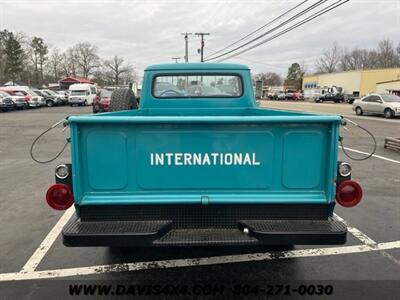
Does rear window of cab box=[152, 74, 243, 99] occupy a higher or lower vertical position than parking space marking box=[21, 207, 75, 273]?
higher

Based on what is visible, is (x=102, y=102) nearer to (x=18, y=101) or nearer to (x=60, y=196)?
(x=18, y=101)

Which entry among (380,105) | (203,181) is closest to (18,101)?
(380,105)

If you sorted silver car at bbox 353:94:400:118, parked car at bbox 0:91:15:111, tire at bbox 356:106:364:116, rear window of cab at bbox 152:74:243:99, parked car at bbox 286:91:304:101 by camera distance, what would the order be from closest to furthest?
rear window of cab at bbox 152:74:243:99 < silver car at bbox 353:94:400:118 < tire at bbox 356:106:364:116 < parked car at bbox 0:91:15:111 < parked car at bbox 286:91:304:101

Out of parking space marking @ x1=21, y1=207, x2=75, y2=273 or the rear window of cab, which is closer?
parking space marking @ x1=21, y1=207, x2=75, y2=273

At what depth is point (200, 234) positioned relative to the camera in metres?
3.08

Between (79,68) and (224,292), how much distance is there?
114 metres

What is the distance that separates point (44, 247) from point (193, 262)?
183 cm

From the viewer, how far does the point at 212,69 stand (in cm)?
532

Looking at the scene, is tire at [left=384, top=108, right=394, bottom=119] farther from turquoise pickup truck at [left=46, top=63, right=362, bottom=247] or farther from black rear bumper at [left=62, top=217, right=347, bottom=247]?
black rear bumper at [left=62, top=217, right=347, bottom=247]

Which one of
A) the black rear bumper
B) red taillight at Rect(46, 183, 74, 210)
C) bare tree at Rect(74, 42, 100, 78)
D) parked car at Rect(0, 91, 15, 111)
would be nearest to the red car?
parked car at Rect(0, 91, 15, 111)

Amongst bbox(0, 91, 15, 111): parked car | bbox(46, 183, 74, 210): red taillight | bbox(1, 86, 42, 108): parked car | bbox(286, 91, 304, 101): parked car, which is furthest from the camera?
bbox(286, 91, 304, 101): parked car

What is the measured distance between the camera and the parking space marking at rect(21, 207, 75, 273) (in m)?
3.82

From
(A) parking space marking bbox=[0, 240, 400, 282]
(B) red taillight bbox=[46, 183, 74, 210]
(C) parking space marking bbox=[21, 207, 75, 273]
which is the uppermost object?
(B) red taillight bbox=[46, 183, 74, 210]

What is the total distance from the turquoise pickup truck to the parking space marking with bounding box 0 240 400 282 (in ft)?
2.83
